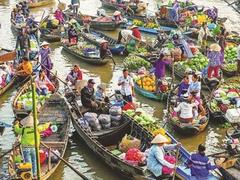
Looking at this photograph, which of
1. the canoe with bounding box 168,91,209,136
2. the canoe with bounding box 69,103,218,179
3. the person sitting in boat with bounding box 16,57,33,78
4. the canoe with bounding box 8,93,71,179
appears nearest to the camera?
the canoe with bounding box 69,103,218,179

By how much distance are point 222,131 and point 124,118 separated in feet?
11.5

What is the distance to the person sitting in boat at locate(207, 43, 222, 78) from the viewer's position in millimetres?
18438

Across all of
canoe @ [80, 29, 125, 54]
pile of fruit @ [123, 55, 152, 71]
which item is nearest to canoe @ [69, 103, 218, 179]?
pile of fruit @ [123, 55, 152, 71]

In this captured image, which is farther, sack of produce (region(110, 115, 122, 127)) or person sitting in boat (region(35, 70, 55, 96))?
person sitting in boat (region(35, 70, 55, 96))

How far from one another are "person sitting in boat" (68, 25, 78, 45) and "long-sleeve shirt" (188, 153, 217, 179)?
13754 mm

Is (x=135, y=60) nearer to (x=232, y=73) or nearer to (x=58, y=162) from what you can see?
(x=232, y=73)

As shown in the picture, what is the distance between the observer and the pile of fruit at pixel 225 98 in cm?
1599

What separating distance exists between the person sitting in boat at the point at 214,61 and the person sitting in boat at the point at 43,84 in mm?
6030

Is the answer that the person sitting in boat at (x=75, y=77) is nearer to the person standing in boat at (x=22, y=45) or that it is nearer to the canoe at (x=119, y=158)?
the canoe at (x=119, y=158)

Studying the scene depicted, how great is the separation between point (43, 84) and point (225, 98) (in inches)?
246

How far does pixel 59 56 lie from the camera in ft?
77.9

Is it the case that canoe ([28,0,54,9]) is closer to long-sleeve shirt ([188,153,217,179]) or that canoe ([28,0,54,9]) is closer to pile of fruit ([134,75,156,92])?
pile of fruit ([134,75,156,92])

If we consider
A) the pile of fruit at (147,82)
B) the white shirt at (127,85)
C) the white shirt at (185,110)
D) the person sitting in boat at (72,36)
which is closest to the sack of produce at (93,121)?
the white shirt at (127,85)

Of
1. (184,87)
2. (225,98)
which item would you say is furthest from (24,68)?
(225,98)
